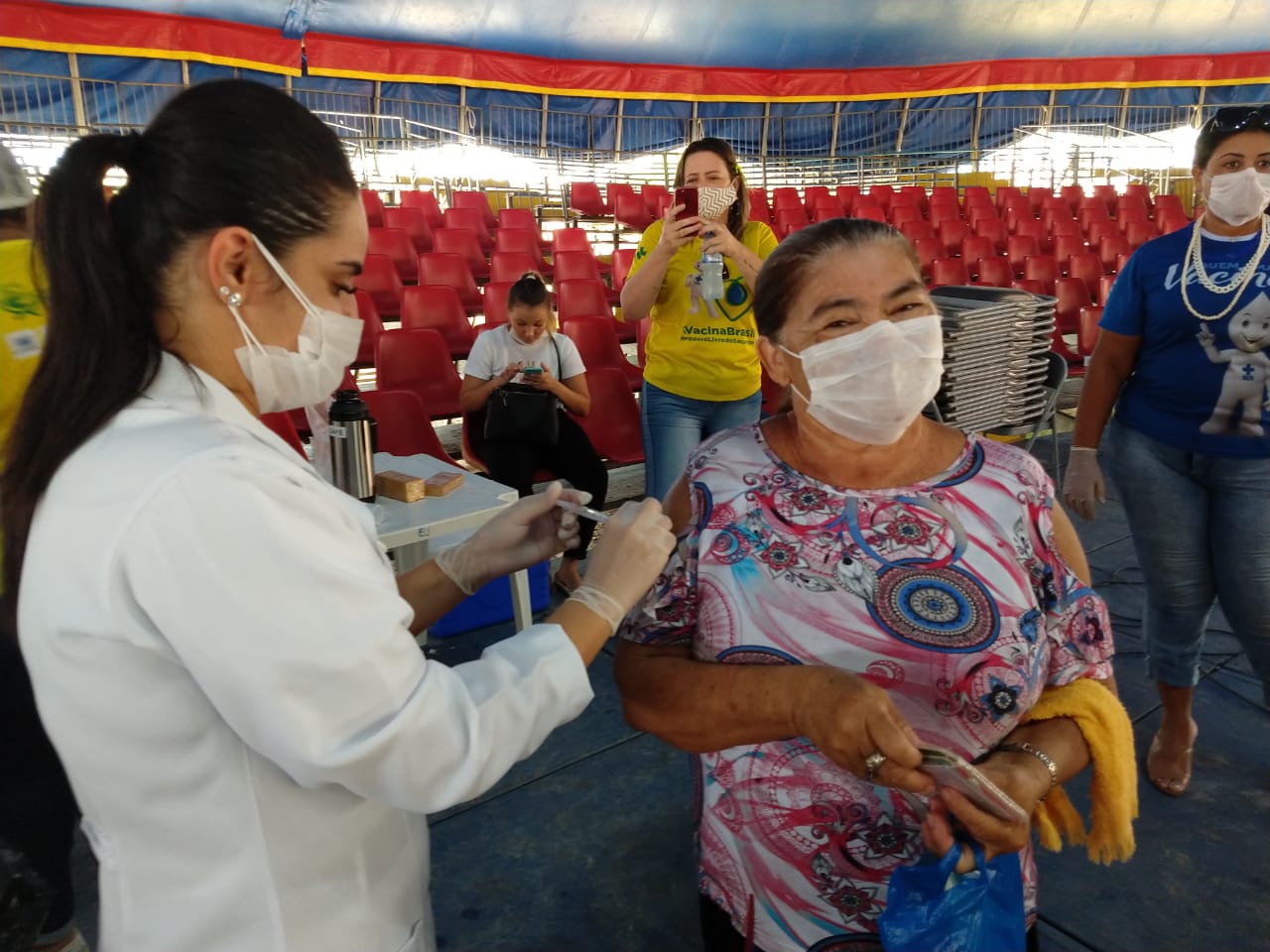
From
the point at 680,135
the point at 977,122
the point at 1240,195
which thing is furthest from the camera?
the point at 977,122

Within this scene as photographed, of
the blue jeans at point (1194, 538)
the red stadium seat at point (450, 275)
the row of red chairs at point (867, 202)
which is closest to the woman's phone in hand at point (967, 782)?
the blue jeans at point (1194, 538)

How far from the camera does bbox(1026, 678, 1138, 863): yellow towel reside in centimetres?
119

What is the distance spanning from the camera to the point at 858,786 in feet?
3.97

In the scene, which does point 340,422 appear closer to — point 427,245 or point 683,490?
Answer: point 683,490

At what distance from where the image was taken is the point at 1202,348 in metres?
2.19

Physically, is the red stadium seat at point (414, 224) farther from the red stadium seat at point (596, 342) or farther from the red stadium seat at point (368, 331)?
the red stadium seat at point (596, 342)

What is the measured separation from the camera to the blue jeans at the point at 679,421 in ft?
10.3

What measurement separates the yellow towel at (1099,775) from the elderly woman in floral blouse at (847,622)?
0.07 feet

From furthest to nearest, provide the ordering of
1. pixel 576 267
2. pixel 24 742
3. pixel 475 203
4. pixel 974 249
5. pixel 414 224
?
pixel 475 203 → pixel 974 249 → pixel 414 224 → pixel 576 267 → pixel 24 742

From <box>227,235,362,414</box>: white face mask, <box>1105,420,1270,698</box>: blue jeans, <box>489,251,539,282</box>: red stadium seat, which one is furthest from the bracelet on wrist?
<box>489,251,539,282</box>: red stadium seat

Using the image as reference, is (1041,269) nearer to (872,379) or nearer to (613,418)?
(613,418)

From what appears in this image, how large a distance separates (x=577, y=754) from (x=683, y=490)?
1555 mm

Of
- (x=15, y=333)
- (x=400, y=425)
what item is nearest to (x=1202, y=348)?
(x=15, y=333)

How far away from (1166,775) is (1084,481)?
0.87 m
